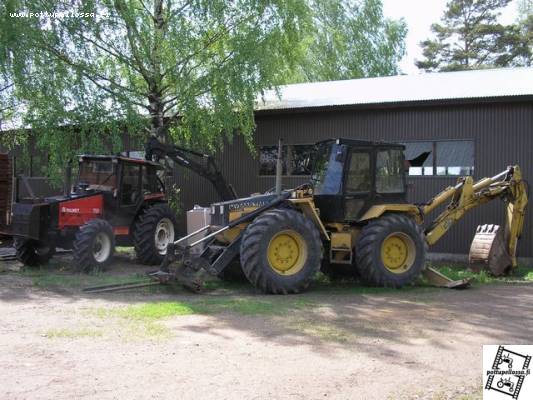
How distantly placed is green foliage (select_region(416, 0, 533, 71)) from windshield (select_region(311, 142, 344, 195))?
1286 inches

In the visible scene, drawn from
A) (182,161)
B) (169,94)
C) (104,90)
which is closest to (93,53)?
(104,90)

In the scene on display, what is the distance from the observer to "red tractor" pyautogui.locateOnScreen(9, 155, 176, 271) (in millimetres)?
12102

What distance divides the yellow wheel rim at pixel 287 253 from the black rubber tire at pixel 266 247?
8 cm

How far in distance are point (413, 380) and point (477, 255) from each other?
786 centimetres

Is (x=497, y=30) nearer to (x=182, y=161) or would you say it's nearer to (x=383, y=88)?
(x=383, y=88)

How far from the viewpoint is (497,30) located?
40688 millimetres

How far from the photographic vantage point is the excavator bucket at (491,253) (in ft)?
41.1

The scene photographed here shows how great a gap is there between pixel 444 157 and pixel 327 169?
5.57 m

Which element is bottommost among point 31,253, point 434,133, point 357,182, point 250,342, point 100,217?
point 250,342

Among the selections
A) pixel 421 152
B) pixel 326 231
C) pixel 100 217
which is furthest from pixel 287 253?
pixel 421 152

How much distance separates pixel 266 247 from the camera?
9.69 metres

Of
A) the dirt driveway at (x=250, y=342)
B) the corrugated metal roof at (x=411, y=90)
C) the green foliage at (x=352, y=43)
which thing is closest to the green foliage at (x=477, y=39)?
the green foliage at (x=352, y=43)

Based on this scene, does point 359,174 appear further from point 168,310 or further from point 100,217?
point 100,217

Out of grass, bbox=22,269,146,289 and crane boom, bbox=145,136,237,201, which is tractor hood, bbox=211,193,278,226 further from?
crane boom, bbox=145,136,237,201
